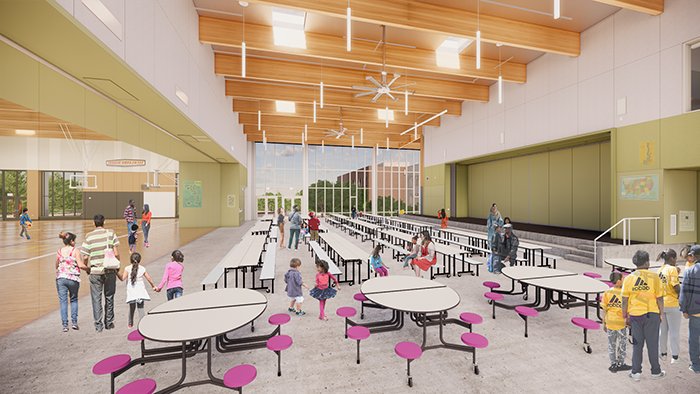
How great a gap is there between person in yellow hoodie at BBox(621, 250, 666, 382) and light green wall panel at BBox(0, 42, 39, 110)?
7944mm

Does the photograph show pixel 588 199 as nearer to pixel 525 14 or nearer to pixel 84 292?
pixel 525 14

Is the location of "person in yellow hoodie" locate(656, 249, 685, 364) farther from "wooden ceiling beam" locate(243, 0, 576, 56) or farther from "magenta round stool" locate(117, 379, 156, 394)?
"wooden ceiling beam" locate(243, 0, 576, 56)

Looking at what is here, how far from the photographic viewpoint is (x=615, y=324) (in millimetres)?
2764

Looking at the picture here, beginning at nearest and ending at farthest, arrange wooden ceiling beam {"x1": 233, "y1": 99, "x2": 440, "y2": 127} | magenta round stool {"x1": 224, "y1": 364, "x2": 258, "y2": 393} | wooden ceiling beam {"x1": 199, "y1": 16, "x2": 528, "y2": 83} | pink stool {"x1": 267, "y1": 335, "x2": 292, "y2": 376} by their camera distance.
→ magenta round stool {"x1": 224, "y1": 364, "x2": 258, "y2": 393} < pink stool {"x1": 267, "y1": 335, "x2": 292, "y2": 376} < wooden ceiling beam {"x1": 199, "y1": 16, "x2": 528, "y2": 83} < wooden ceiling beam {"x1": 233, "y1": 99, "x2": 440, "y2": 127}

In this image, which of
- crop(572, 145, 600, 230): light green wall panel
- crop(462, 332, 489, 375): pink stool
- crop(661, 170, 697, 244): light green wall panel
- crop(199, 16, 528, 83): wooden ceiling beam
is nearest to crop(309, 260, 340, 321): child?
crop(462, 332, 489, 375): pink stool

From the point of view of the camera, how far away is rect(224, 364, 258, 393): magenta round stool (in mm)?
2305

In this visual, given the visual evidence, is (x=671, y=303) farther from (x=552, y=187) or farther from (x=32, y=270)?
(x=552, y=187)

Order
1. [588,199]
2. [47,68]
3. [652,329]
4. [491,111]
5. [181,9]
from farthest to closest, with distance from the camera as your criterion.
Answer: [491,111] → [588,199] → [181,9] → [47,68] → [652,329]

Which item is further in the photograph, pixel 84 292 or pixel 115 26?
pixel 84 292

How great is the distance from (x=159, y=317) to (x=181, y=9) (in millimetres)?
7412

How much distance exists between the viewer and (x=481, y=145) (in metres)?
14.8

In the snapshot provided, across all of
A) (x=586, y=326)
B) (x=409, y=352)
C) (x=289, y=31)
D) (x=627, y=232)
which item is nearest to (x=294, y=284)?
(x=409, y=352)

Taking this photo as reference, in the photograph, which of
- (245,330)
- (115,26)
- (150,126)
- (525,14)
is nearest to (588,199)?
(525,14)

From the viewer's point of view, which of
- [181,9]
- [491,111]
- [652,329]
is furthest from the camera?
[491,111]
